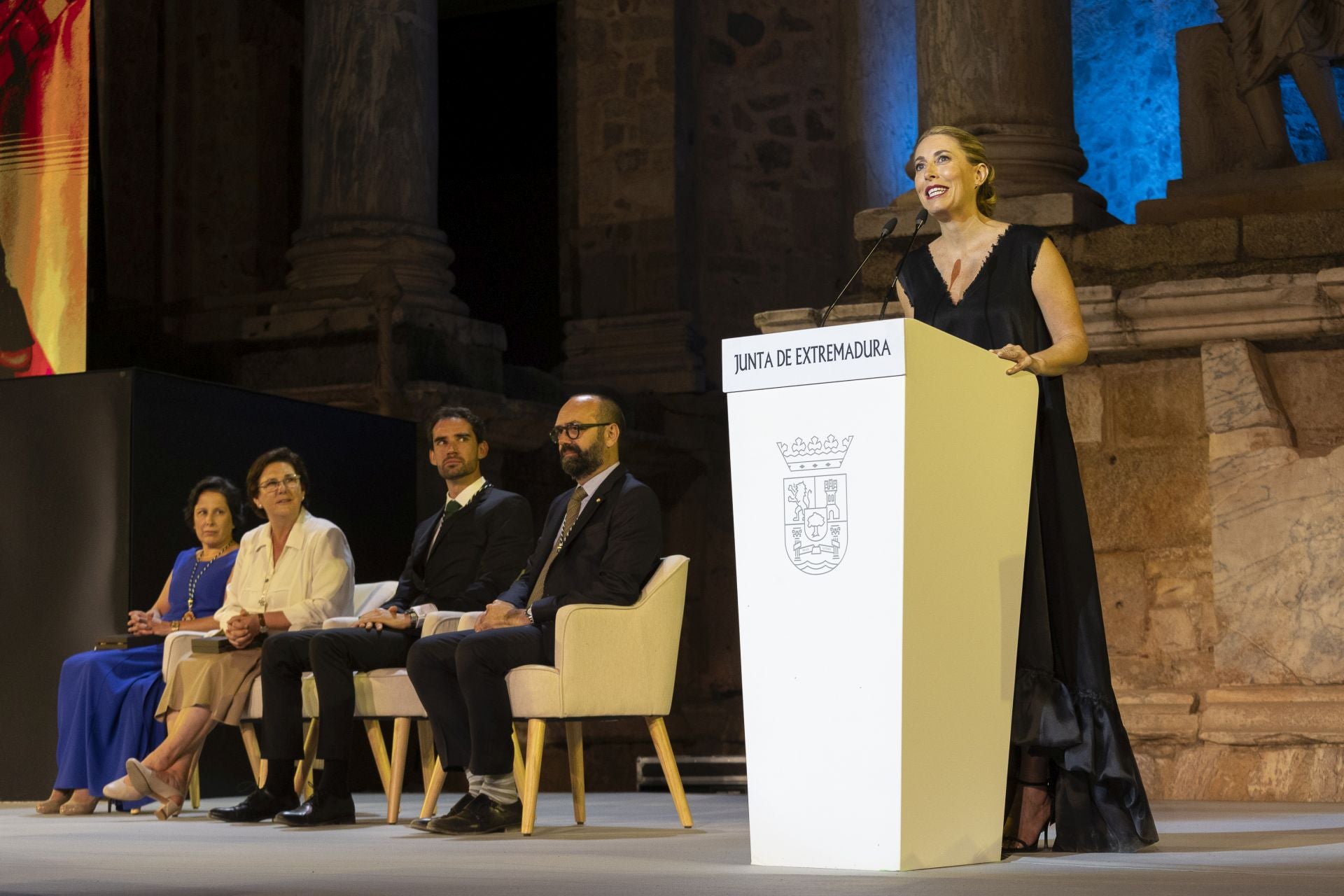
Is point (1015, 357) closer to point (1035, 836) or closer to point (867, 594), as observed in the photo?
point (867, 594)

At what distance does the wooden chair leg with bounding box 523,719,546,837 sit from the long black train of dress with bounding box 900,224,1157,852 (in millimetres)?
1437

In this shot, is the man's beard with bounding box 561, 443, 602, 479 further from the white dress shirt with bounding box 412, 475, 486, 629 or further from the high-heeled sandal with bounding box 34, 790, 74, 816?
the high-heeled sandal with bounding box 34, 790, 74, 816

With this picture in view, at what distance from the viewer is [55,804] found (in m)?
6.24

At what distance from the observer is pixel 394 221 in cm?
1038

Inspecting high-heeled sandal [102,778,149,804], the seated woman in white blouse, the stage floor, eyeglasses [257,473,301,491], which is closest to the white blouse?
the seated woman in white blouse

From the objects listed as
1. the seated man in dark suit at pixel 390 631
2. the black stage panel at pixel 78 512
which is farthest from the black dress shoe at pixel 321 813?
the black stage panel at pixel 78 512

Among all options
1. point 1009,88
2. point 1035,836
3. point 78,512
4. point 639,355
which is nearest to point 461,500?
point 78,512

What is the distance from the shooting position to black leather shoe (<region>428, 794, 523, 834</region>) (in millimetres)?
4742

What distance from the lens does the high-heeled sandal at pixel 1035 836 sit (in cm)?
373

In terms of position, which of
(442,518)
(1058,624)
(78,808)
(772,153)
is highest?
(772,153)

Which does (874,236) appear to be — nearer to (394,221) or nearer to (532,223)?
(394,221)

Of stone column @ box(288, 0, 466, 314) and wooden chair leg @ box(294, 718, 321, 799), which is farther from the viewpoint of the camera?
stone column @ box(288, 0, 466, 314)

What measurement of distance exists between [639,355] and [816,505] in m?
8.50

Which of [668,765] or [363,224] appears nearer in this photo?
[668,765]
